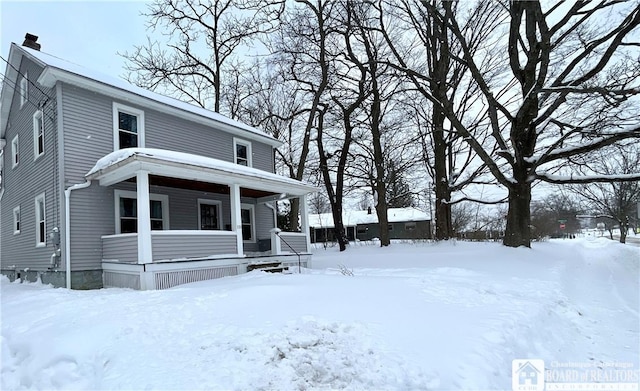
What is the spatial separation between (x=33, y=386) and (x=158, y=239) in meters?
5.12

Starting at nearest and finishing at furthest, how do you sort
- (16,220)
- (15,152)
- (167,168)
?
(167,168) → (16,220) → (15,152)

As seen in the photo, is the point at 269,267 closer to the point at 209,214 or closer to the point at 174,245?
the point at 174,245

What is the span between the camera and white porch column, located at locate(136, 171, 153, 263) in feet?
27.2

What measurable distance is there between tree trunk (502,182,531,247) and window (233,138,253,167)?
1018 centimetres

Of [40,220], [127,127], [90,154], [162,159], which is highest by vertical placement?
[127,127]

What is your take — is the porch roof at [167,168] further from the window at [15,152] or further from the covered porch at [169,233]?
the window at [15,152]

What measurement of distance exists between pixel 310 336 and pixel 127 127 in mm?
9488

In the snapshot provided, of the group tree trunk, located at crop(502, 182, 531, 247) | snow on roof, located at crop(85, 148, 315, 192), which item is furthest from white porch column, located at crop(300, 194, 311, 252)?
tree trunk, located at crop(502, 182, 531, 247)

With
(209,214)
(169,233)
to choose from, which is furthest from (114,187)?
(209,214)

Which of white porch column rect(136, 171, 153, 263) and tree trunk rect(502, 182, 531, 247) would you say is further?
tree trunk rect(502, 182, 531, 247)

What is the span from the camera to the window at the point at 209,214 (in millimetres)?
12985

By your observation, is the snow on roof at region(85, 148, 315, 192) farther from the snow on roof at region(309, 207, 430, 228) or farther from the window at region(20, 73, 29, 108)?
the snow on roof at region(309, 207, 430, 228)

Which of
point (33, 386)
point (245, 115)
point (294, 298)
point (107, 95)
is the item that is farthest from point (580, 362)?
point (245, 115)

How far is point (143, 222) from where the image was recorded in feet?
27.2
